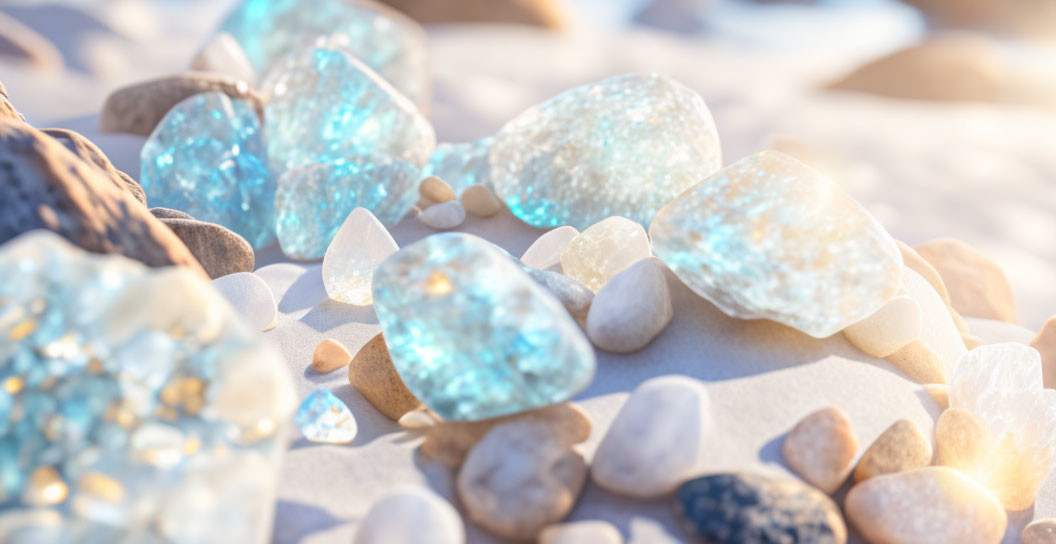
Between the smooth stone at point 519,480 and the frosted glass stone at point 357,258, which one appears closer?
the smooth stone at point 519,480

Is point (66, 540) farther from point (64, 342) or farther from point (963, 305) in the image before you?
point (963, 305)

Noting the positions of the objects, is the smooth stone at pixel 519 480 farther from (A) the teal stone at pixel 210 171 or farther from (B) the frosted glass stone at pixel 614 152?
(A) the teal stone at pixel 210 171

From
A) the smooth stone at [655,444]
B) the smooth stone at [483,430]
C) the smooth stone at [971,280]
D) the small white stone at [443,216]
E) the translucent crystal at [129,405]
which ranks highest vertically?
the translucent crystal at [129,405]

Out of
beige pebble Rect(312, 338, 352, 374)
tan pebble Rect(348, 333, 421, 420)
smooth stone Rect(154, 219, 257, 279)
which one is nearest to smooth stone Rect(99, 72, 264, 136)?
smooth stone Rect(154, 219, 257, 279)

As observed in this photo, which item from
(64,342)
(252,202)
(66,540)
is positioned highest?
(64,342)

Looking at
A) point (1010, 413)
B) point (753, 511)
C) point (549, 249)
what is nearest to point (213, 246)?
point (549, 249)

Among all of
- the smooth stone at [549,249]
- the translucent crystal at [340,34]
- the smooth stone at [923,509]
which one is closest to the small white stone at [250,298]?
the smooth stone at [549,249]

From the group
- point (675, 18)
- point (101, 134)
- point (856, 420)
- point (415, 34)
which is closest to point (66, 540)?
point (856, 420)

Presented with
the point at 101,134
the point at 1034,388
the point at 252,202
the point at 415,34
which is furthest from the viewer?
the point at 415,34
